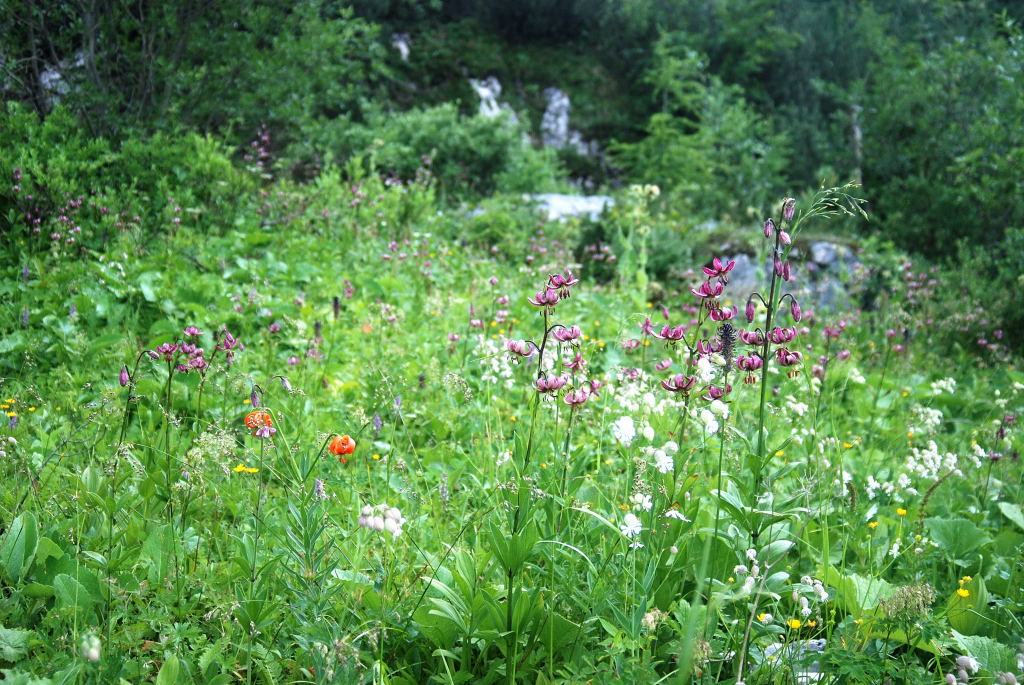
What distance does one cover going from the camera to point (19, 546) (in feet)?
5.71

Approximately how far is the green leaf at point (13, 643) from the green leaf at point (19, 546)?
22 centimetres

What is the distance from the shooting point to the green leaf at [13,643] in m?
1.49

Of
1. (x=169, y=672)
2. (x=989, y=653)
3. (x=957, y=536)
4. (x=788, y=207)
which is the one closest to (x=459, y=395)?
(x=788, y=207)

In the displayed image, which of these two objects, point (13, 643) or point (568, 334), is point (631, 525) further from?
point (13, 643)

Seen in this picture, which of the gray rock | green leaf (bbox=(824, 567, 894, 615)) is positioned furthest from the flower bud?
the gray rock

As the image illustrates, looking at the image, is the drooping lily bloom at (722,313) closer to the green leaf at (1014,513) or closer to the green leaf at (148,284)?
the green leaf at (1014,513)

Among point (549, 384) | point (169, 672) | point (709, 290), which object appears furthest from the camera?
point (709, 290)

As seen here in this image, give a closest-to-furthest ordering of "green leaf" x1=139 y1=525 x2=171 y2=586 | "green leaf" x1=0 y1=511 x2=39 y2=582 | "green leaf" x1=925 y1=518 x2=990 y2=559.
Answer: "green leaf" x1=0 y1=511 x2=39 y2=582
"green leaf" x1=139 y1=525 x2=171 y2=586
"green leaf" x1=925 y1=518 x2=990 y2=559

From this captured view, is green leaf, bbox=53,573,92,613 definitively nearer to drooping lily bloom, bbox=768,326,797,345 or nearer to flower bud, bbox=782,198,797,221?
drooping lily bloom, bbox=768,326,797,345

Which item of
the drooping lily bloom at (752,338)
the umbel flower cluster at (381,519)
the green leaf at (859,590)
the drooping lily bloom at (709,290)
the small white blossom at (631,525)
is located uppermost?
the drooping lily bloom at (709,290)

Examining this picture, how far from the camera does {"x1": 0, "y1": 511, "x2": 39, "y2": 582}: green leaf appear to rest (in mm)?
1721

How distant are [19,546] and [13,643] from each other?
0.31 meters

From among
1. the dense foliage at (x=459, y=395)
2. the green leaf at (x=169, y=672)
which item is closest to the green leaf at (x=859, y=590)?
the dense foliage at (x=459, y=395)

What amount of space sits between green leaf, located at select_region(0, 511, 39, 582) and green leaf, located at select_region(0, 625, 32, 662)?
22cm
